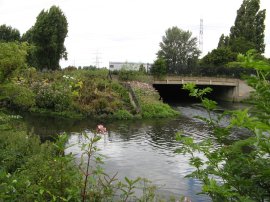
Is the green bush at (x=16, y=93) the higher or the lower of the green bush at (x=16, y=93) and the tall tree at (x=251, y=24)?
the lower

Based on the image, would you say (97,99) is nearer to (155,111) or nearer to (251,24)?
(155,111)

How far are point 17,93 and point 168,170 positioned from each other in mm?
5027

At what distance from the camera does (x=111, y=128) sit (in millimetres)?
18328

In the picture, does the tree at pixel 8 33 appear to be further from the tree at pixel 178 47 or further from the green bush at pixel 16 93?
the green bush at pixel 16 93

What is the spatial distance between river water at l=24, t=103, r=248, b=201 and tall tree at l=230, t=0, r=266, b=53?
3081cm

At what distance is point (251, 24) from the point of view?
50.2m

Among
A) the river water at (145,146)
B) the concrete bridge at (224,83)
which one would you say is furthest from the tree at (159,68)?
the river water at (145,146)

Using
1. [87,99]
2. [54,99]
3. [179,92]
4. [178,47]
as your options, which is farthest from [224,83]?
[178,47]

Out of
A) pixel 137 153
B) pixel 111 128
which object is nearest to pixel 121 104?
pixel 111 128

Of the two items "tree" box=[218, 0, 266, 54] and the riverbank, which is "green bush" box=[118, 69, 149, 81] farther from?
"tree" box=[218, 0, 266, 54]

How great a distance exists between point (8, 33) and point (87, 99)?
1622 inches

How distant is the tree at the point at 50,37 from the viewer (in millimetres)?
37594

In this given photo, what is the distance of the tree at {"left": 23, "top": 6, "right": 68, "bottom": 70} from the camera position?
3759 cm

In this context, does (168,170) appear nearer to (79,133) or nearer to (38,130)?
(79,133)
